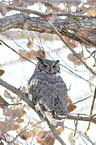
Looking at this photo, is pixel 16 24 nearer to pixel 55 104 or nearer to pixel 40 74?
pixel 40 74

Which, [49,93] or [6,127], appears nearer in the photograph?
[6,127]

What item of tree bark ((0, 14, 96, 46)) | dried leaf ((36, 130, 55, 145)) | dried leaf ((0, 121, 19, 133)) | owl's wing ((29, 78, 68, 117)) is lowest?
dried leaf ((36, 130, 55, 145))

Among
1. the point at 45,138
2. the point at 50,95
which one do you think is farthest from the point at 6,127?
the point at 45,138

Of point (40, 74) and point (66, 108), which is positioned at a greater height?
point (40, 74)

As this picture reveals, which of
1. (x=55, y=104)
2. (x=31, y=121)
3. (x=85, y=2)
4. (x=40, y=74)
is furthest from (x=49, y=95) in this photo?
(x=85, y=2)

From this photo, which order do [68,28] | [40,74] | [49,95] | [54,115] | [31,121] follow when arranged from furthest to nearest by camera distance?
[68,28] → [31,121] → [40,74] → [49,95] → [54,115]

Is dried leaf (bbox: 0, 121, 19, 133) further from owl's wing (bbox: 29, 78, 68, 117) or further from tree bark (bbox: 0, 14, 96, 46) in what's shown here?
tree bark (bbox: 0, 14, 96, 46)

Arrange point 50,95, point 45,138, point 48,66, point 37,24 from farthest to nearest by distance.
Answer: point 37,24
point 48,66
point 45,138
point 50,95

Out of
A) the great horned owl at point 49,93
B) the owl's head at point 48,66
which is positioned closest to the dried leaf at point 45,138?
the great horned owl at point 49,93

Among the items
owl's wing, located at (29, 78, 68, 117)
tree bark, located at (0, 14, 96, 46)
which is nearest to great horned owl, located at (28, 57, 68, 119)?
owl's wing, located at (29, 78, 68, 117)

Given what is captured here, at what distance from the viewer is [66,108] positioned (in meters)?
2.80

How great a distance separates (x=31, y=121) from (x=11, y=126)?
867 mm

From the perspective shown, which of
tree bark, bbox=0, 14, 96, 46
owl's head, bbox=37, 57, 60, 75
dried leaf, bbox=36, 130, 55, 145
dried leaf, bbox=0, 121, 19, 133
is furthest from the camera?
tree bark, bbox=0, 14, 96, 46

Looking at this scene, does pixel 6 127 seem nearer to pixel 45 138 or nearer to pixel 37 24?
pixel 45 138
